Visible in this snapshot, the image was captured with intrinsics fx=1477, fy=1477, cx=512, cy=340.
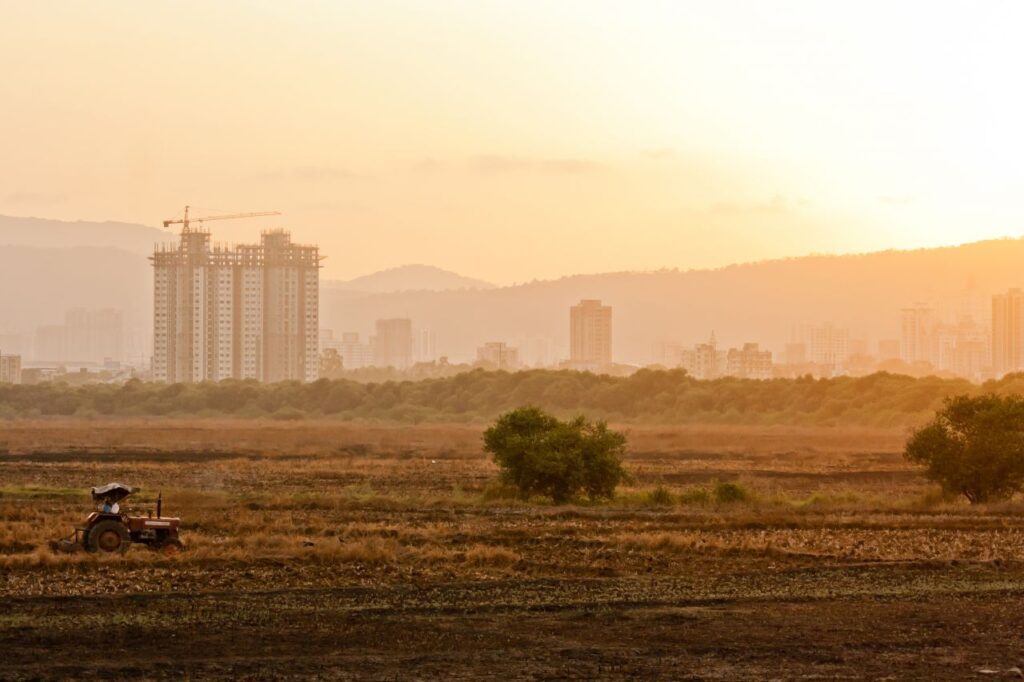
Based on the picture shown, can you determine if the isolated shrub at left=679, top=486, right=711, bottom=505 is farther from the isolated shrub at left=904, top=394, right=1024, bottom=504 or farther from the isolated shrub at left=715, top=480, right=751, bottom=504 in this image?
the isolated shrub at left=904, top=394, right=1024, bottom=504

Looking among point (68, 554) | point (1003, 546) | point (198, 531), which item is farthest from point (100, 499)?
point (1003, 546)

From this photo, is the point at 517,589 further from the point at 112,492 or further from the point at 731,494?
the point at 731,494

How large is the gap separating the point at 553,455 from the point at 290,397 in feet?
363

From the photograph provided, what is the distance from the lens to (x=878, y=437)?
3999 inches

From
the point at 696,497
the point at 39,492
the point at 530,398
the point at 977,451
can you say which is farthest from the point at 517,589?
the point at 530,398

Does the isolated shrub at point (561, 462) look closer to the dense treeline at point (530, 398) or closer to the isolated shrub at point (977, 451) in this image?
the isolated shrub at point (977, 451)

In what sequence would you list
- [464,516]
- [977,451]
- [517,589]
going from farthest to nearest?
[977,451], [464,516], [517,589]

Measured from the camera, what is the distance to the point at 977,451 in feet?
137

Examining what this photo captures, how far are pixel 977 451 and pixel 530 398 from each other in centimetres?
10561

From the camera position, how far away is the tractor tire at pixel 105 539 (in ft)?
85.7

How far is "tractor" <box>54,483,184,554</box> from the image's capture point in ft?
85.7

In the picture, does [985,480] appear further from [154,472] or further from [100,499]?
[154,472]

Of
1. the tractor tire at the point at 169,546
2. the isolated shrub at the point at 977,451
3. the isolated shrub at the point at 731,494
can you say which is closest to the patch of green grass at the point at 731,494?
the isolated shrub at the point at 731,494

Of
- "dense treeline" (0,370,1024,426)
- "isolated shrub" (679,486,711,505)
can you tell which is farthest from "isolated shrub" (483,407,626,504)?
"dense treeline" (0,370,1024,426)
